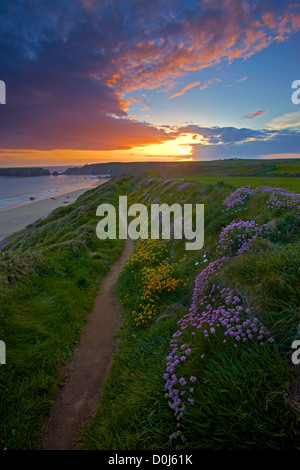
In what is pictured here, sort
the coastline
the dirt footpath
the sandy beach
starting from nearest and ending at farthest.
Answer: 1. the dirt footpath
2. the coastline
3. the sandy beach

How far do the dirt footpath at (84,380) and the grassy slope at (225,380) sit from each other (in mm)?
309

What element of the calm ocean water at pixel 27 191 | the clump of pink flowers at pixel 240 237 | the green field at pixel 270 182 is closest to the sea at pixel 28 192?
the calm ocean water at pixel 27 191

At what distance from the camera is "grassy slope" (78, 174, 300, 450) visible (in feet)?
8.73

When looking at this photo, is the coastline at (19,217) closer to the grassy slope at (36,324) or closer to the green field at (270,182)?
the grassy slope at (36,324)

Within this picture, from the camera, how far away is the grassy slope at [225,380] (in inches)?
105

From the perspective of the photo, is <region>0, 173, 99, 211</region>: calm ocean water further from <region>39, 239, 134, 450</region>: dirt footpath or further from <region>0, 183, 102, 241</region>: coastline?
<region>39, 239, 134, 450</region>: dirt footpath

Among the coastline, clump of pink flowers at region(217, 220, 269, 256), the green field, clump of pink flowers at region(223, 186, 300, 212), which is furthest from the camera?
the coastline

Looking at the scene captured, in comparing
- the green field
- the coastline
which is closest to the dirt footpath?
the green field

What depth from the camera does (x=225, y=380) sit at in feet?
10.2

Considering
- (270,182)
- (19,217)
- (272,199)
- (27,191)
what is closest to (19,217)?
(19,217)

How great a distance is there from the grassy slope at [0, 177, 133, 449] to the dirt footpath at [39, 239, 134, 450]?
0.74ft
